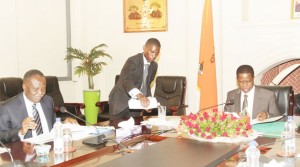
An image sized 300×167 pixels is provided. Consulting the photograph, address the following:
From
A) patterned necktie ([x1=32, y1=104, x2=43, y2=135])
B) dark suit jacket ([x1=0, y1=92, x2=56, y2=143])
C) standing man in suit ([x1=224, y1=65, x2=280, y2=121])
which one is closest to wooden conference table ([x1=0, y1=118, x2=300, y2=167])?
dark suit jacket ([x1=0, y1=92, x2=56, y2=143])

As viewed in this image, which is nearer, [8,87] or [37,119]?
[37,119]

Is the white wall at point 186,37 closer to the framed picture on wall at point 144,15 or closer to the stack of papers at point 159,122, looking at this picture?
the framed picture on wall at point 144,15

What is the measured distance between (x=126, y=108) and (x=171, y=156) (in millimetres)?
Answer: 2079

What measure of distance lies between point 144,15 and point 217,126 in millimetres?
4098

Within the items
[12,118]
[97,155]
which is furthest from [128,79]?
[97,155]

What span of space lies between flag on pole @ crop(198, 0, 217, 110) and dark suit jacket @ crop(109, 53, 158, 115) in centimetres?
118

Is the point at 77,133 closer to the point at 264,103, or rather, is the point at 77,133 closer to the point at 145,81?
the point at 145,81

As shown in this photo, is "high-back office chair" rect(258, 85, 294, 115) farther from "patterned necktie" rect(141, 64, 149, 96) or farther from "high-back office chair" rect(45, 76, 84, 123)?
"high-back office chair" rect(45, 76, 84, 123)

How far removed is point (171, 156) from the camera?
2.06m

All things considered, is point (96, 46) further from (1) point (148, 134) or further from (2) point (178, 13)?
(1) point (148, 134)

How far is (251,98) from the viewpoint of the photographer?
359cm

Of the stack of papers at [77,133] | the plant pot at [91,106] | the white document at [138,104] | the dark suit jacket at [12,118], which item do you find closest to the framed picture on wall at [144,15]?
the plant pot at [91,106]

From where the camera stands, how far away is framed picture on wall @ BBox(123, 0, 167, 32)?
20.3 ft

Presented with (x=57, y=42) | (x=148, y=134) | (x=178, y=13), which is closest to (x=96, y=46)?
(x=57, y=42)
